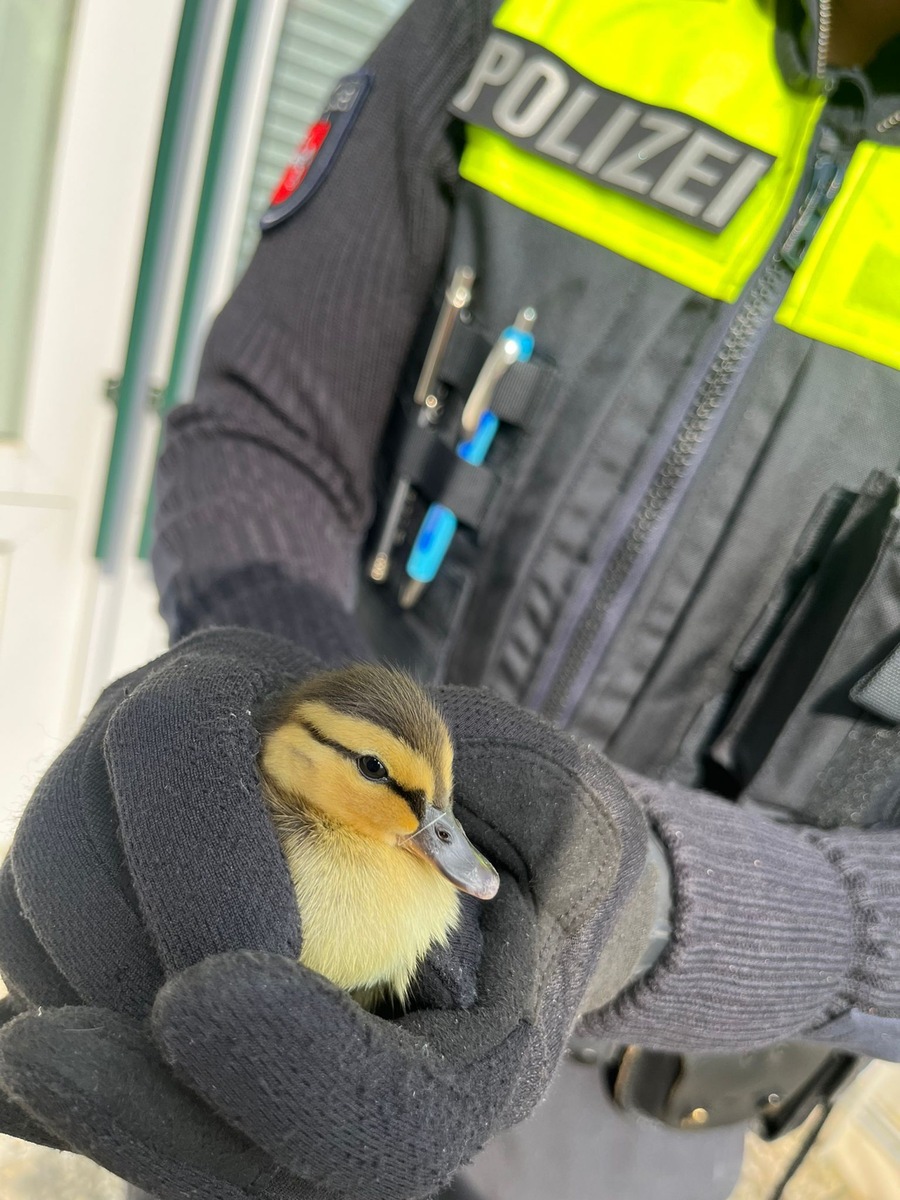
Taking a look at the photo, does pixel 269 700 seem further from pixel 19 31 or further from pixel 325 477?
pixel 19 31

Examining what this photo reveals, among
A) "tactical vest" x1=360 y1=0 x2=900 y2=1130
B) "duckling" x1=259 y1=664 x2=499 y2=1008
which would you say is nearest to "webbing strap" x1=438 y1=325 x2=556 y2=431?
"tactical vest" x1=360 y1=0 x2=900 y2=1130

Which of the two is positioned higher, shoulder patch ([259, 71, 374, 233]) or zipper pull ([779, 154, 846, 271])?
zipper pull ([779, 154, 846, 271])

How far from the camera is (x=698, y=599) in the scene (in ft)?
2.68

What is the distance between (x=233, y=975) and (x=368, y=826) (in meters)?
0.23

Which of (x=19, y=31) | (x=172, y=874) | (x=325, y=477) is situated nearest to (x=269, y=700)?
(x=172, y=874)

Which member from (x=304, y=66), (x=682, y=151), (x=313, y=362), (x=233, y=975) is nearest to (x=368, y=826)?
(x=233, y=975)

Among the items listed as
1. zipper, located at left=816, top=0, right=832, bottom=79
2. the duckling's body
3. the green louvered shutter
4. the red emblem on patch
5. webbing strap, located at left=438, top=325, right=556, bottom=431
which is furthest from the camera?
the green louvered shutter

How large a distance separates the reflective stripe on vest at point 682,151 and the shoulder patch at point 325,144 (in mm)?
168

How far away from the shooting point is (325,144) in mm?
956

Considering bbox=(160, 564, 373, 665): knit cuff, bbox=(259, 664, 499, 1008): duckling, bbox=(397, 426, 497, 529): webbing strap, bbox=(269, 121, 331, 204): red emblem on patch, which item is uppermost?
bbox=(269, 121, 331, 204): red emblem on patch

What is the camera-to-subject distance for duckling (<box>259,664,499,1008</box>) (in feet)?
1.86

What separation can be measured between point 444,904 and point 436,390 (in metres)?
0.61

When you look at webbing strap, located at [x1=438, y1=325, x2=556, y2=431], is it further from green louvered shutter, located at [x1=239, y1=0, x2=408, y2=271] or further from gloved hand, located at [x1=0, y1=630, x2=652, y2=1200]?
green louvered shutter, located at [x1=239, y1=0, x2=408, y2=271]

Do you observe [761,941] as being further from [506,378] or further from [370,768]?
[506,378]
